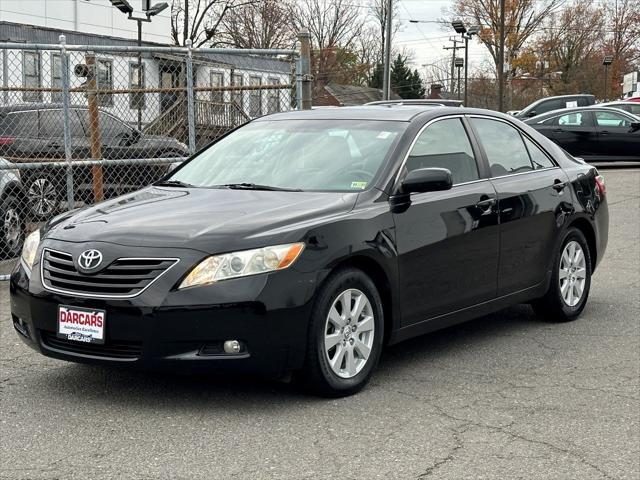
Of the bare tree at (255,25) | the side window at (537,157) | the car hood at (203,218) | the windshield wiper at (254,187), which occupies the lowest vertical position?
the car hood at (203,218)

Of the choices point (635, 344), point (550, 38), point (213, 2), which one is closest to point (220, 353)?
point (635, 344)

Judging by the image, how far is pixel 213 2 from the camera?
53.4 meters

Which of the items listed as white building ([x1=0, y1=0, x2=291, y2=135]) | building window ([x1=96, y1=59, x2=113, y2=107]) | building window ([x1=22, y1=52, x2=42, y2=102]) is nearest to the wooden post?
white building ([x1=0, y1=0, x2=291, y2=135])

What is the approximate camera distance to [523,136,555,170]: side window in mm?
7004

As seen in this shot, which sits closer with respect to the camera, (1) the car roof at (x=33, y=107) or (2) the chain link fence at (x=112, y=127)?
(2) the chain link fence at (x=112, y=127)

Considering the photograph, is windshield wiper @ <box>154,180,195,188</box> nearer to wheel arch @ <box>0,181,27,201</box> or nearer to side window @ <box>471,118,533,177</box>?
side window @ <box>471,118,533,177</box>

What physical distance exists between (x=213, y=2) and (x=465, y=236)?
1958 inches

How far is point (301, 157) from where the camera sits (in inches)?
231

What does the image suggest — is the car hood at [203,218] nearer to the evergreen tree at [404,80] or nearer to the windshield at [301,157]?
the windshield at [301,157]

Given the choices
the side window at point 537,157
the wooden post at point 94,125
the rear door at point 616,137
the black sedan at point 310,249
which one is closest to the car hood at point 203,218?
the black sedan at point 310,249

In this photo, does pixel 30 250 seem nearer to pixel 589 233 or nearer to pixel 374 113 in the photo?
pixel 374 113

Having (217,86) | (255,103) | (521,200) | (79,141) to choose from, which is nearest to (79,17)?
(79,141)

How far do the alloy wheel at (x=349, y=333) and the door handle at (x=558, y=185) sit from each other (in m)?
2.35

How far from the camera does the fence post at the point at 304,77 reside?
32.3ft
